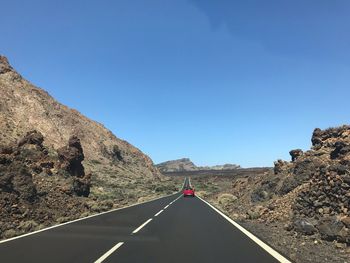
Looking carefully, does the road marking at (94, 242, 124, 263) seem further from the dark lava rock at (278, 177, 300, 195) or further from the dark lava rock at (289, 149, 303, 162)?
the dark lava rock at (289, 149, 303, 162)

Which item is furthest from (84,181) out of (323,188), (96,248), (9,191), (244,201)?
(96,248)

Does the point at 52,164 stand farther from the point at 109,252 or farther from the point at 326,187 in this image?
the point at 109,252

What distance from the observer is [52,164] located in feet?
128

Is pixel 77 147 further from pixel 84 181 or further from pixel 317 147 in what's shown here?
pixel 317 147

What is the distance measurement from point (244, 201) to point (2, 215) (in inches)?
818

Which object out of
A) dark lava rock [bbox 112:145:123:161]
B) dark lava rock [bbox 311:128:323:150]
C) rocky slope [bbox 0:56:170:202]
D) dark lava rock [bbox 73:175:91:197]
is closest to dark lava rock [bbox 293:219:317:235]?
dark lava rock [bbox 311:128:323:150]

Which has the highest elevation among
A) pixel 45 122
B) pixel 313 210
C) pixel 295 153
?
pixel 45 122

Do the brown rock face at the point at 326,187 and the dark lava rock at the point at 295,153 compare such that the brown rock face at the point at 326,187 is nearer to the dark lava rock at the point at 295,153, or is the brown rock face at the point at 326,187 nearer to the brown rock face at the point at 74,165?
the dark lava rock at the point at 295,153

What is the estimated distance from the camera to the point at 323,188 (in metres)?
17.5

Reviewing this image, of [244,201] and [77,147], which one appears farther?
[77,147]

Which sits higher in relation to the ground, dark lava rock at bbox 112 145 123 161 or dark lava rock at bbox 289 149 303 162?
dark lava rock at bbox 112 145 123 161

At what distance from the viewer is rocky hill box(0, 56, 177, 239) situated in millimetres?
21875

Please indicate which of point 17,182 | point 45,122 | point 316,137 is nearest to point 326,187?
point 316,137

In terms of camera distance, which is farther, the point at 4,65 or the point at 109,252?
the point at 4,65
